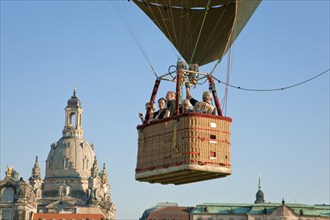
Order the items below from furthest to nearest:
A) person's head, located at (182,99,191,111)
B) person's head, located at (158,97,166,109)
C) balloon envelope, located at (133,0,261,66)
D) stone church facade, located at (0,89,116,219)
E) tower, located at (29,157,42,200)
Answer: tower, located at (29,157,42,200) → stone church facade, located at (0,89,116,219) → balloon envelope, located at (133,0,261,66) → person's head, located at (158,97,166,109) → person's head, located at (182,99,191,111)

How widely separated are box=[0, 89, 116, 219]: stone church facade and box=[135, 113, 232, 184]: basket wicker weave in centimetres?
13862

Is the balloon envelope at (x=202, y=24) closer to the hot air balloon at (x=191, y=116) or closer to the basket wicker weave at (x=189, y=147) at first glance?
the hot air balloon at (x=191, y=116)

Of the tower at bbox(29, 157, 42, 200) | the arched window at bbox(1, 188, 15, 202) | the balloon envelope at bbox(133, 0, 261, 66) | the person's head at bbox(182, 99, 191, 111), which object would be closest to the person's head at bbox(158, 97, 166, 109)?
the person's head at bbox(182, 99, 191, 111)

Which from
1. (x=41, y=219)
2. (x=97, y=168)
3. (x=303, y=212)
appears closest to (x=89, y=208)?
(x=97, y=168)

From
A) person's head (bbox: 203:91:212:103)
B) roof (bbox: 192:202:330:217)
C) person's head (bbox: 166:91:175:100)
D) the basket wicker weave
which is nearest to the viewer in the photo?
the basket wicker weave

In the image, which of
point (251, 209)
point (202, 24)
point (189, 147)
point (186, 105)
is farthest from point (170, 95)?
point (251, 209)

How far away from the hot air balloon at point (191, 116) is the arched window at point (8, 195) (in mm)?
114204

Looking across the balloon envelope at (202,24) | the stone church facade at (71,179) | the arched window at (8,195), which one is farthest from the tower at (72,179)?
the balloon envelope at (202,24)

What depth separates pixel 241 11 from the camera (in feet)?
74.2

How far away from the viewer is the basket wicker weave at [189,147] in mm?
20109

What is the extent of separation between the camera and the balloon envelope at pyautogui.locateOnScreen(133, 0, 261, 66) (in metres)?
22.6

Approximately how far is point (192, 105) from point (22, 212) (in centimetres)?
11422

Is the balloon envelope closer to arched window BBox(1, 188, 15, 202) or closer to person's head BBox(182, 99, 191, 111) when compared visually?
person's head BBox(182, 99, 191, 111)

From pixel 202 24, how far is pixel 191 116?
369 cm
